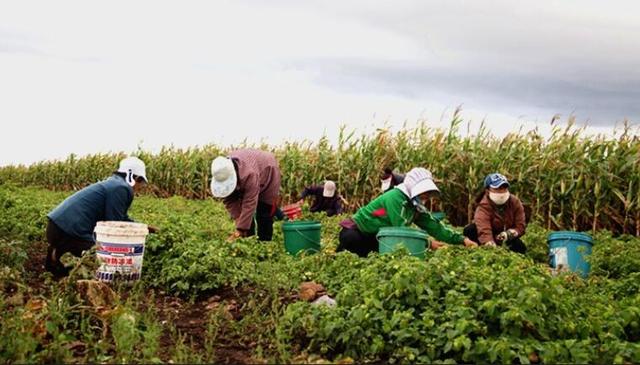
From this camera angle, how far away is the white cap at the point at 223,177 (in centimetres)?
826

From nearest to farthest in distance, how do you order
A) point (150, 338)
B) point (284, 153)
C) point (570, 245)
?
1. point (150, 338)
2. point (570, 245)
3. point (284, 153)

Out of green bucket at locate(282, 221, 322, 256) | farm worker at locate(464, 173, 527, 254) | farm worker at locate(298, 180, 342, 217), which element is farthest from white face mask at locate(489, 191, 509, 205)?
farm worker at locate(298, 180, 342, 217)

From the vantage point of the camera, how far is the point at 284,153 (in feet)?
61.6

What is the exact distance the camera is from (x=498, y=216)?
8.80 metres

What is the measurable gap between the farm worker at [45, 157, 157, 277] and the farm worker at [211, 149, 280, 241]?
1.21 metres

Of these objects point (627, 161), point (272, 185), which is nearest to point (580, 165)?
point (627, 161)

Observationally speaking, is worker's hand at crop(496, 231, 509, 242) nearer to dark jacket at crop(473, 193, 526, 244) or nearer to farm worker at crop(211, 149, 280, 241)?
dark jacket at crop(473, 193, 526, 244)

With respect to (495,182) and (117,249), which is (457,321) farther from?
(495,182)

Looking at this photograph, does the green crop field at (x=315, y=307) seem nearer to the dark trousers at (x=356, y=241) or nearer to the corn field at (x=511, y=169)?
the dark trousers at (x=356, y=241)

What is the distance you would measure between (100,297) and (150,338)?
1241 mm

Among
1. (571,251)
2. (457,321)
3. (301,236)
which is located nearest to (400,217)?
(301,236)

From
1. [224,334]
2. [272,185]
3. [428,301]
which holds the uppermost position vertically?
[272,185]

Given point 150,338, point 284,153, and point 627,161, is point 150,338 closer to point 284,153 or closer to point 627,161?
point 627,161

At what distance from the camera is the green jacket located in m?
7.36
